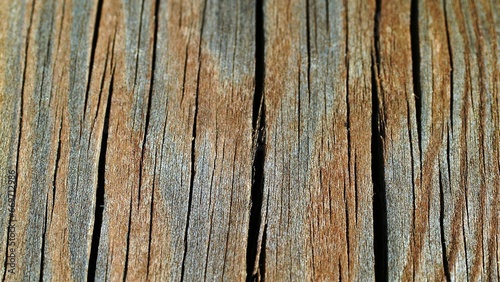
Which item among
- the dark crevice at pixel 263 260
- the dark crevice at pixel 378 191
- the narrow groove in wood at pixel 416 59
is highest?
the narrow groove in wood at pixel 416 59

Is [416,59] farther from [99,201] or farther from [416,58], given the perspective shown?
A: [99,201]

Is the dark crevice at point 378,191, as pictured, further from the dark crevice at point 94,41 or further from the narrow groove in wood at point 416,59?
the dark crevice at point 94,41

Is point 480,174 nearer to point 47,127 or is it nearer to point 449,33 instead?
point 449,33

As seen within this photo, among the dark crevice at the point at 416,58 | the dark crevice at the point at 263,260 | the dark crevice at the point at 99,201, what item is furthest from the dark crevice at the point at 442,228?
the dark crevice at the point at 99,201

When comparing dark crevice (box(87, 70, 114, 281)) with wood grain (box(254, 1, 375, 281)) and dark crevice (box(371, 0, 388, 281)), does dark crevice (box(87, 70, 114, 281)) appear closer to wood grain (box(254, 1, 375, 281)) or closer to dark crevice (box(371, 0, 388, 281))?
wood grain (box(254, 1, 375, 281))

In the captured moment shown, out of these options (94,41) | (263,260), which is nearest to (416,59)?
(263,260)

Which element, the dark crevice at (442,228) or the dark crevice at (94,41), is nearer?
the dark crevice at (442,228)
